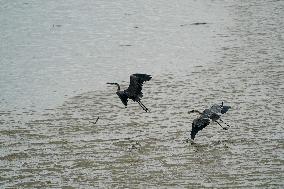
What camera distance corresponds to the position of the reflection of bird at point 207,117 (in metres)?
6.09

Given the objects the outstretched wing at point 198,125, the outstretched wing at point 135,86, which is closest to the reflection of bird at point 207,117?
the outstretched wing at point 198,125

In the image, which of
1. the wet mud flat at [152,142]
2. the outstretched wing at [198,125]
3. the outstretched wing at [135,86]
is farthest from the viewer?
the outstretched wing at [135,86]

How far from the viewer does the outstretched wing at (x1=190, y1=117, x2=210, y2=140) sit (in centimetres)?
607

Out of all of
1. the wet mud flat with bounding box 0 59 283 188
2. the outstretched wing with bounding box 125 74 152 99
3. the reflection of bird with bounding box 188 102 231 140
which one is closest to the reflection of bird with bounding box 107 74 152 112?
the outstretched wing with bounding box 125 74 152 99

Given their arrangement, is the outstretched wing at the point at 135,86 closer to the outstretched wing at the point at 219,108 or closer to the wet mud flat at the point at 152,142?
the wet mud flat at the point at 152,142

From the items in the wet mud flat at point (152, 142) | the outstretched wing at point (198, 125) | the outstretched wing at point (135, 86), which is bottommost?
the wet mud flat at point (152, 142)

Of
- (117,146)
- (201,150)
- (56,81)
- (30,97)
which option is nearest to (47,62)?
(56,81)

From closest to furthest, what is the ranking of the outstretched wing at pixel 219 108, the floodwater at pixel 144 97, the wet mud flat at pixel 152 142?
1. the wet mud flat at pixel 152 142
2. the floodwater at pixel 144 97
3. the outstretched wing at pixel 219 108

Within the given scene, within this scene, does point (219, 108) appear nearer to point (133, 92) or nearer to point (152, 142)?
point (152, 142)

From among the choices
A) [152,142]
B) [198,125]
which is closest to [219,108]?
[198,125]

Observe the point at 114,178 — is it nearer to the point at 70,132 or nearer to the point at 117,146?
the point at 117,146

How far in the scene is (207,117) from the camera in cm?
629

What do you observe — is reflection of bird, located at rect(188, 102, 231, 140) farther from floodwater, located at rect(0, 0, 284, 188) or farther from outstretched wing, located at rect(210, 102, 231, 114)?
floodwater, located at rect(0, 0, 284, 188)

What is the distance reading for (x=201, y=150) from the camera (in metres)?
5.89
